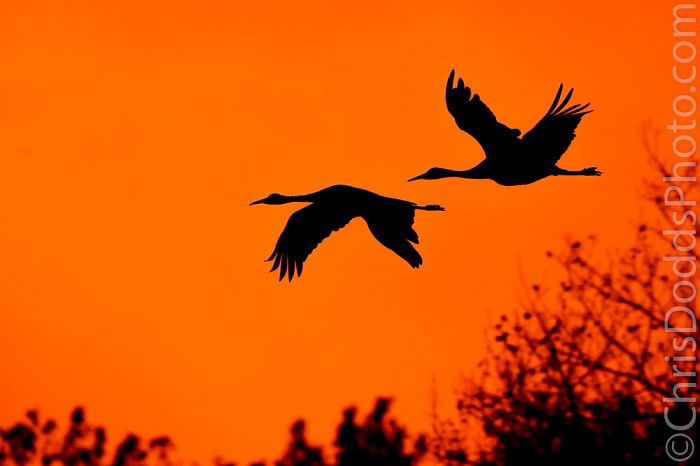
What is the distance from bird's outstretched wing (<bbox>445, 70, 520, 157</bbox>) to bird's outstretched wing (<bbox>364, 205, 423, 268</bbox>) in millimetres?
1022

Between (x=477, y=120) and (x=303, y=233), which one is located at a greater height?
(x=477, y=120)

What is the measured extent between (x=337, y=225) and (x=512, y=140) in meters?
1.98

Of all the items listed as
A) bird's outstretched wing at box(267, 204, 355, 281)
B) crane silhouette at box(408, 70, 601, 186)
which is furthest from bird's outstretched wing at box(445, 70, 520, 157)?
bird's outstretched wing at box(267, 204, 355, 281)

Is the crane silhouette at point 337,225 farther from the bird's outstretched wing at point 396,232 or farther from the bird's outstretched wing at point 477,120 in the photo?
the bird's outstretched wing at point 477,120

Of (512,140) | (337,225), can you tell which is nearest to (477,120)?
(512,140)

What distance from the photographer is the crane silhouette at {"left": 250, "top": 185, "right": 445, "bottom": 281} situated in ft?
62.7

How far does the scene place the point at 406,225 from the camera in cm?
1936

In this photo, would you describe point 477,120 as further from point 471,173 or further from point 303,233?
point 303,233

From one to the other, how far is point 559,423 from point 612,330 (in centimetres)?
117

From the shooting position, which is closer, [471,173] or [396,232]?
[471,173]

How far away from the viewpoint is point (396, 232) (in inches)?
767

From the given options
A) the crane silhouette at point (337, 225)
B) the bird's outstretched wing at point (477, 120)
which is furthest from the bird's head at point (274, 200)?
the bird's outstretched wing at point (477, 120)

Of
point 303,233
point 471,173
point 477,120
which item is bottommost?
point 303,233

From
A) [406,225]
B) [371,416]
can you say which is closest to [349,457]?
[371,416]
